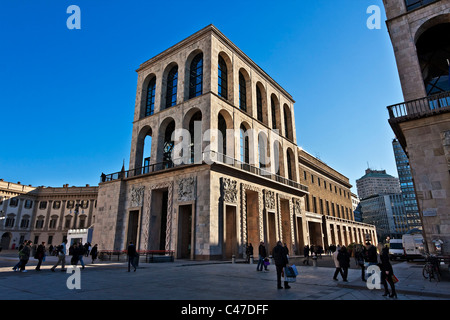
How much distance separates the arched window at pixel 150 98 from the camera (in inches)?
1207

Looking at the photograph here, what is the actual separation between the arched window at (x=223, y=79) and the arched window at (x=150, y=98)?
868cm

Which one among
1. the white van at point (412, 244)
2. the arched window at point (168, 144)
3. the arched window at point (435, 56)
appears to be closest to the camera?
the arched window at point (435, 56)

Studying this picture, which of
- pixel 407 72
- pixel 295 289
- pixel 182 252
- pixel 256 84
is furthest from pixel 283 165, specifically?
pixel 295 289

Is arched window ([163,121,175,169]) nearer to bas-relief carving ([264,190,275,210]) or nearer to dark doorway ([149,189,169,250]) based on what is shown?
dark doorway ([149,189,169,250])

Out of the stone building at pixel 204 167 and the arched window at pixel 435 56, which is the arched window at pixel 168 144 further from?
the arched window at pixel 435 56

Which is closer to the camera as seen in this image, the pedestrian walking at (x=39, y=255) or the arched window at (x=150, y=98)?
the pedestrian walking at (x=39, y=255)

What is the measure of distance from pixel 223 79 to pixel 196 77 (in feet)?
9.23

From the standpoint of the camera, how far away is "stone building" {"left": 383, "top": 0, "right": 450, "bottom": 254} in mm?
11891

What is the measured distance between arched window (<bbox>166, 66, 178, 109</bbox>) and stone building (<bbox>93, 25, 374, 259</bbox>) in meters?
0.13

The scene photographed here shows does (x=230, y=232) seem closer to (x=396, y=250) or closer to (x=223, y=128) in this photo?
(x=223, y=128)

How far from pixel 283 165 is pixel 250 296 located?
26151 millimetres

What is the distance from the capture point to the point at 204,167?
21.8 metres

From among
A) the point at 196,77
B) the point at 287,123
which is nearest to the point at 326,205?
the point at 287,123

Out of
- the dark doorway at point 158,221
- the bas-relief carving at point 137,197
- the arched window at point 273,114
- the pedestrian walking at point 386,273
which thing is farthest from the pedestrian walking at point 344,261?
the arched window at point 273,114
